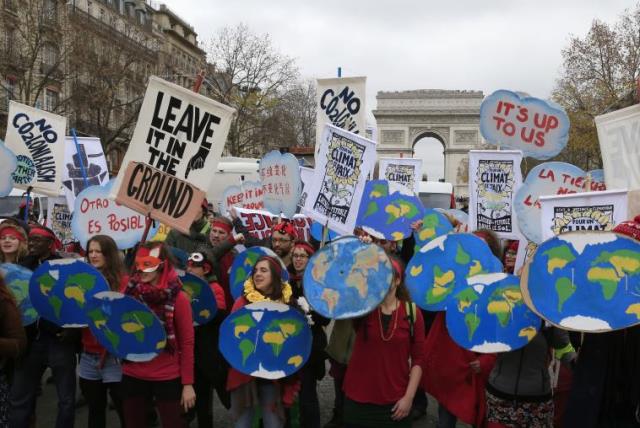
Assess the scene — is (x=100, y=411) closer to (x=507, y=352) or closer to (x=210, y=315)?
(x=210, y=315)

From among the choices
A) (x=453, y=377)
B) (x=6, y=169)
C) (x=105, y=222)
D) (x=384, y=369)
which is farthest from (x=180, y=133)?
(x=6, y=169)

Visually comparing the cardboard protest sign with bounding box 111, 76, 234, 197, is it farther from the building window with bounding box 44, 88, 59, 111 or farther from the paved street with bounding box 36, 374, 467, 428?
the building window with bounding box 44, 88, 59, 111

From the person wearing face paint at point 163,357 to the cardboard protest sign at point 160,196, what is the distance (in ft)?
1.49

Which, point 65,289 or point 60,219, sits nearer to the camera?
point 65,289

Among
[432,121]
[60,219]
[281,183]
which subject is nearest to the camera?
[281,183]

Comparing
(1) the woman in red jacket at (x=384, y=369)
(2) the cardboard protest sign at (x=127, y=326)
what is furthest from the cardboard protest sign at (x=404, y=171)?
(2) the cardboard protest sign at (x=127, y=326)

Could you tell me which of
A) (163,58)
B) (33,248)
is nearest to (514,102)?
(33,248)

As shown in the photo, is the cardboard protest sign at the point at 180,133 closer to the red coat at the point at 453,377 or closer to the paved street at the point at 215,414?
the red coat at the point at 453,377

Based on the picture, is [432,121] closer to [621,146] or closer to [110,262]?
[621,146]

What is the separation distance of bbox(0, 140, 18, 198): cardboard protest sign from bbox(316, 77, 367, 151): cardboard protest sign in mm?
3136

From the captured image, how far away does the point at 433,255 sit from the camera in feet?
13.0

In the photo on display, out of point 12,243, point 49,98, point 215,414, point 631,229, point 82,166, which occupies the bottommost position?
point 215,414

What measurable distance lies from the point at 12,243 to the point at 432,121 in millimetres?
67135

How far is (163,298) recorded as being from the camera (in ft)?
12.1
